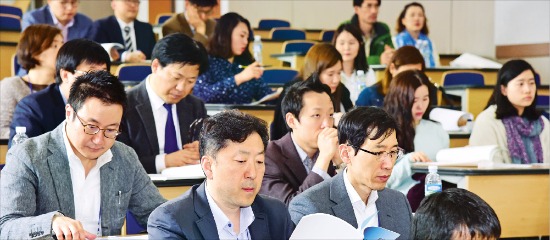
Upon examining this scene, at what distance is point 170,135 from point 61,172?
1.30m

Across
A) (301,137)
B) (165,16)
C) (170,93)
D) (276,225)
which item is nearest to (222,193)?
(276,225)

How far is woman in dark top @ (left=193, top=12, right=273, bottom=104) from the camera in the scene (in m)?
5.16

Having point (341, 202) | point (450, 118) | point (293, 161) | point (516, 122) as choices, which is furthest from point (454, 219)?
point (450, 118)

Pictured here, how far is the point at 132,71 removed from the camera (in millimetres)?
5484

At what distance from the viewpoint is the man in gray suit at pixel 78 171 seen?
2553mm

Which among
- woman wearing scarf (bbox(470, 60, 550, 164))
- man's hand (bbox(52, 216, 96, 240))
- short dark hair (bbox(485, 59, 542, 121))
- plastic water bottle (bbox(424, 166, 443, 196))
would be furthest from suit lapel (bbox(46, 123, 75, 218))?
short dark hair (bbox(485, 59, 542, 121))

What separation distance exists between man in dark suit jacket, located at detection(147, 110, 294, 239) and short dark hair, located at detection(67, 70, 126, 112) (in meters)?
0.51

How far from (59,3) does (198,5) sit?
104cm

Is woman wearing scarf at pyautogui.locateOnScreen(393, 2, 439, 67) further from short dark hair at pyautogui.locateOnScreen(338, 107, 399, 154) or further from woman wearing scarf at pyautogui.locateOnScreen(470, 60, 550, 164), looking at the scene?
short dark hair at pyautogui.locateOnScreen(338, 107, 399, 154)

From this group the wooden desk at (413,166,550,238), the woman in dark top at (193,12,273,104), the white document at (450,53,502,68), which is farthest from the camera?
the white document at (450,53,502,68)

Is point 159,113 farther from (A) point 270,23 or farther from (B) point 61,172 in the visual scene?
(A) point 270,23

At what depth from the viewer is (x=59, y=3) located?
19.6 ft

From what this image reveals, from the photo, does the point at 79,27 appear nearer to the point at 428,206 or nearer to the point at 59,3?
the point at 59,3

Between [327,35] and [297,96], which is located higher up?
[327,35]
